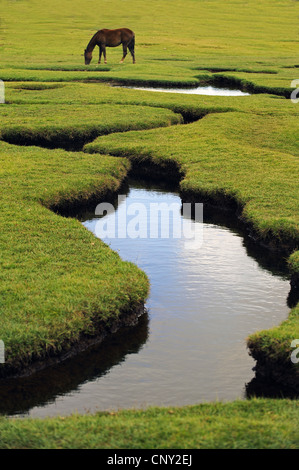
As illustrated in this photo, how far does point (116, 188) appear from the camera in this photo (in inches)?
732

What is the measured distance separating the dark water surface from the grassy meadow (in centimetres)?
41

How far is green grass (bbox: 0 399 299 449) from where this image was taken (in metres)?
6.78

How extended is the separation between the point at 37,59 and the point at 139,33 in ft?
92.2

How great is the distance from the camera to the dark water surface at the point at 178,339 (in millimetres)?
8984

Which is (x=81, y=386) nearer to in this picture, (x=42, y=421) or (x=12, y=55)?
(x=42, y=421)

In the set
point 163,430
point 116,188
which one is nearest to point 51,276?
point 163,430

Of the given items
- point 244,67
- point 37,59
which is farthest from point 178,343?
point 37,59

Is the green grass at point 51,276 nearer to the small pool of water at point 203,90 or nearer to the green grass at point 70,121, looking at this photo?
the green grass at point 70,121

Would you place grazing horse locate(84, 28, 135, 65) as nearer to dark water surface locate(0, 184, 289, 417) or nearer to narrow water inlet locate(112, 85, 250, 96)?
narrow water inlet locate(112, 85, 250, 96)

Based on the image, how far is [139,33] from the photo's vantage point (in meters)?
75.2

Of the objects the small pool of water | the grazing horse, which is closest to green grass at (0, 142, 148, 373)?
the small pool of water

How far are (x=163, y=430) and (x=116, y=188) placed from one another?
12.1m

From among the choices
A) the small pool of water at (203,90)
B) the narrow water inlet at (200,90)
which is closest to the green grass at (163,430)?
the small pool of water at (203,90)

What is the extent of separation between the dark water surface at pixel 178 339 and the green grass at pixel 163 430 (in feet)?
3.90
